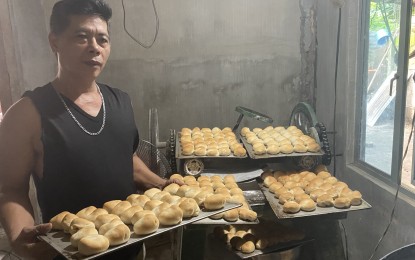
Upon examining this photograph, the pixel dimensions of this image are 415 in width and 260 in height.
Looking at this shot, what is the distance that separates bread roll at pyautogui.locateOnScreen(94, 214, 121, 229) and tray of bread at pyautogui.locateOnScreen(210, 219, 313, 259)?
2.90ft

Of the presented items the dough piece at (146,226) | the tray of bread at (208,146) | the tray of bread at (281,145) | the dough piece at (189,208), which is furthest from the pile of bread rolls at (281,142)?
the dough piece at (146,226)

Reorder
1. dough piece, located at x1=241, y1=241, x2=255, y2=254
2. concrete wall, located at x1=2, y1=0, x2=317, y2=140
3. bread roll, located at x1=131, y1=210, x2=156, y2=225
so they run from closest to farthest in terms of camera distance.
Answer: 1. bread roll, located at x1=131, y1=210, x2=156, y2=225
2. dough piece, located at x1=241, y1=241, x2=255, y2=254
3. concrete wall, located at x1=2, y1=0, x2=317, y2=140

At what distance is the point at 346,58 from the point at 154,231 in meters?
2.31

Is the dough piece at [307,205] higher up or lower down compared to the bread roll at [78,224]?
lower down

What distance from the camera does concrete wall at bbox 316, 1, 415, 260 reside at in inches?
89.1

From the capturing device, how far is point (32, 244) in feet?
4.42

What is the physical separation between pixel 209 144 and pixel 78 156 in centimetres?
126

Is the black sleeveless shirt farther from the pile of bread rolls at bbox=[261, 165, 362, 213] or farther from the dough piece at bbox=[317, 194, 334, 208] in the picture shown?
the dough piece at bbox=[317, 194, 334, 208]

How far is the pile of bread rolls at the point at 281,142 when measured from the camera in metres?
2.52

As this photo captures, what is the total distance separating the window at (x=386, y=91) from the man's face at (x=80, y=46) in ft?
6.06

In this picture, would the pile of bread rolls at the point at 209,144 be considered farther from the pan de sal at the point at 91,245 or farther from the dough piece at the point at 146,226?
the pan de sal at the point at 91,245

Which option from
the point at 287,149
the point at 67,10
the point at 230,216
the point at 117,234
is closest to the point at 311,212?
the point at 230,216

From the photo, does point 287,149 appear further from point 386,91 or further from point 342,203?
point 386,91

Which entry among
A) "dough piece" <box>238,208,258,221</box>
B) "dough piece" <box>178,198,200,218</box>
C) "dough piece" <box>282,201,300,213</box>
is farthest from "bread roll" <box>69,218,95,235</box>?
"dough piece" <box>282,201,300,213</box>
